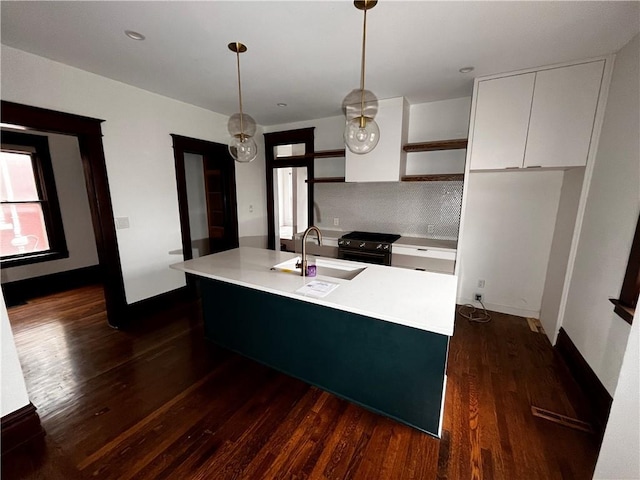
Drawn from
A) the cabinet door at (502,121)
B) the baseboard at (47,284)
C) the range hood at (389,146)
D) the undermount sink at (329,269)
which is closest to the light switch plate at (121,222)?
the baseboard at (47,284)

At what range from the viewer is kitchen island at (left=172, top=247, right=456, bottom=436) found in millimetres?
1497

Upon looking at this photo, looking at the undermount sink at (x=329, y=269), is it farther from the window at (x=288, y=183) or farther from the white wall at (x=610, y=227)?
the window at (x=288, y=183)

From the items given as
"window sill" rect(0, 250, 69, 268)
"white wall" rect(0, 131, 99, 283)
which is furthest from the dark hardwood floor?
"white wall" rect(0, 131, 99, 283)

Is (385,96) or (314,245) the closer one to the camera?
(385,96)

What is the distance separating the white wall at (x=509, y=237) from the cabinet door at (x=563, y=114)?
1.80 ft

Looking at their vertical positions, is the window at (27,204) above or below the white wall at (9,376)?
above

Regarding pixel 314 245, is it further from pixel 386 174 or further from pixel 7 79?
pixel 7 79

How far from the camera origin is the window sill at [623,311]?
1.58 metres

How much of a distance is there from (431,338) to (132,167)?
3414 mm

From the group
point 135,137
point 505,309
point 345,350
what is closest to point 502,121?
point 505,309

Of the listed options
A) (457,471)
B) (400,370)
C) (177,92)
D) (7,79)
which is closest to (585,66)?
(400,370)

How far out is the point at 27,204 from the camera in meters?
3.82

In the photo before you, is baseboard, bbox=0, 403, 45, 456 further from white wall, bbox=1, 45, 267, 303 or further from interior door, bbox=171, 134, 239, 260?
interior door, bbox=171, 134, 239, 260

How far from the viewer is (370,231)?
13.0ft
